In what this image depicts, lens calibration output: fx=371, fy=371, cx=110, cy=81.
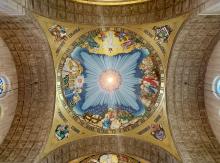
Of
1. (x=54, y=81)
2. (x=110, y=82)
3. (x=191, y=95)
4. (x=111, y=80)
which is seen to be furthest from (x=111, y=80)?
(x=191, y=95)

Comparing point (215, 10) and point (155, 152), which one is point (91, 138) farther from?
point (215, 10)

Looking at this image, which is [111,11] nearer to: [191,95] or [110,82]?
[110,82]

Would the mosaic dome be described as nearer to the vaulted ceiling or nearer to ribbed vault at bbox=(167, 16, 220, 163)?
the vaulted ceiling

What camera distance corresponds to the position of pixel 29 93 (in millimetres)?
15328

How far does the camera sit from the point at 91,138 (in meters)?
15.8

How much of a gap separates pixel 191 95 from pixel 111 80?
343 centimetres

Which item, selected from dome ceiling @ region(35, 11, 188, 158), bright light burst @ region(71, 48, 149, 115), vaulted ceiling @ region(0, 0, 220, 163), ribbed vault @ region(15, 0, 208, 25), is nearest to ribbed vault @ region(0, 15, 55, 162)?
vaulted ceiling @ region(0, 0, 220, 163)

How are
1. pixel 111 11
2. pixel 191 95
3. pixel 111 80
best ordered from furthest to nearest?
pixel 111 80, pixel 191 95, pixel 111 11

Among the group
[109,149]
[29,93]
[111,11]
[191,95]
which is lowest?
[109,149]

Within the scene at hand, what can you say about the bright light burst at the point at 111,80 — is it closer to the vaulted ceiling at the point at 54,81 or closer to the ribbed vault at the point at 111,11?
the vaulted ceiling at the point at 54,81

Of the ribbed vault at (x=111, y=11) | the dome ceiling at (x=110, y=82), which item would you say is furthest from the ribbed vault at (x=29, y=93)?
the ribbed vault at (x=111, y=11)

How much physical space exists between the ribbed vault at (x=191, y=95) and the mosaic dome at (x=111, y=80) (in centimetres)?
74

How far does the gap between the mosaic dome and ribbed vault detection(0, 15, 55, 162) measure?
77 centimetres

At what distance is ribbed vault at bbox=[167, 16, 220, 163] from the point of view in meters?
13.9
